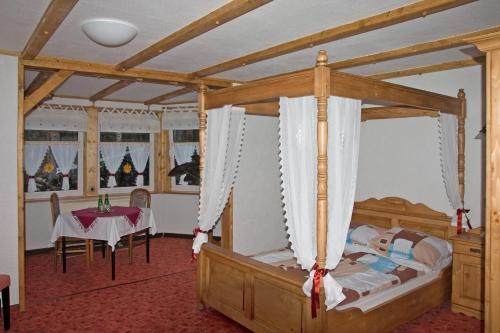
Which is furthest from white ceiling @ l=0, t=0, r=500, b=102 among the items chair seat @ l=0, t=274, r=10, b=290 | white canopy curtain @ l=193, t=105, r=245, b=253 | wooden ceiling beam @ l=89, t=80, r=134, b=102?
chair seat @ l=0, t=274, r=10, b=290

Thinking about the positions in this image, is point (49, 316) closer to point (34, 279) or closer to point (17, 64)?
point (34, 279)

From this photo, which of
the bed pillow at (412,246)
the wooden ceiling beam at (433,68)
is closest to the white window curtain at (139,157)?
the wooden ceiling beam at (433,68)

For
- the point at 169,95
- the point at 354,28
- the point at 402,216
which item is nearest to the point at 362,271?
the point at 402,216

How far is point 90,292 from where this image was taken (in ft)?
14.9

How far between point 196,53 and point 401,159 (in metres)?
2.87

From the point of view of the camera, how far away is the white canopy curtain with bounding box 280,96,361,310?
284 cm

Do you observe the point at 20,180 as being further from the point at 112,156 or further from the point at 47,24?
the point at 112,156

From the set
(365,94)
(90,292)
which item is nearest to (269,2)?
(365,94)

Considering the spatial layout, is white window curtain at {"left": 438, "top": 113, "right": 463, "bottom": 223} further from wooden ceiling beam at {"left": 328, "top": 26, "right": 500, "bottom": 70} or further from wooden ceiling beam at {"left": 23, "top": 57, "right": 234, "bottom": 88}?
wooden ceiling beam at {"left": 23, "top": 57, "right": 234, "bottom": 88}

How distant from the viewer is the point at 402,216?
488 cm

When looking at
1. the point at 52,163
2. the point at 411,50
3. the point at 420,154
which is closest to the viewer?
the point at 411,50

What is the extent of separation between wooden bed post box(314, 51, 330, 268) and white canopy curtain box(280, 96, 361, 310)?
170 mm

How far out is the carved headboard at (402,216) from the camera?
4.55 m

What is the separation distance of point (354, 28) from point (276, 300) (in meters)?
2.20
